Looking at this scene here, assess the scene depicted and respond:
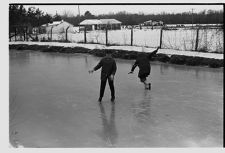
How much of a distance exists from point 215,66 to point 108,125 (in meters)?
9.59

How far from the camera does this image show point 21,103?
10008 mm

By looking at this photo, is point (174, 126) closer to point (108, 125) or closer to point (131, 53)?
point (108, 125)

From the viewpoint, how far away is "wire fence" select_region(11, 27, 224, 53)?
744 inches

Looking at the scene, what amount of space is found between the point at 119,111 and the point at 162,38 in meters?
15.0

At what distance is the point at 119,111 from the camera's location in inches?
358

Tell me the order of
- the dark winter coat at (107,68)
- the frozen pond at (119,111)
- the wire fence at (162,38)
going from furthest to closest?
the wire fence at (162,38) < the dark winter coat at (107,68) < the frozen pond at (119,111)

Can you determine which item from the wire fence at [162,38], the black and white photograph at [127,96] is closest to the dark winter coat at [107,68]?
the black and white photograph at [127,96]

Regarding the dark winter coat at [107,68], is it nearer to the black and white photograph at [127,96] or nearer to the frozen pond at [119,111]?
the black and white photograph at [127,96]

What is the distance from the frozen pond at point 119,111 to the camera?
22.8ft

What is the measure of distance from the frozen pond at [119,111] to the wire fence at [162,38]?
4.26 meters

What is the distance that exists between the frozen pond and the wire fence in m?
4.26

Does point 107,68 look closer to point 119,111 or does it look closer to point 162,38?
point 119,111

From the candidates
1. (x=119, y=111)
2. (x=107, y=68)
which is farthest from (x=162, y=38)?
(x=119, y=111)

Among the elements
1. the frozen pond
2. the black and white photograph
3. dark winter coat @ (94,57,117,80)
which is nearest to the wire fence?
the black and white photograph
